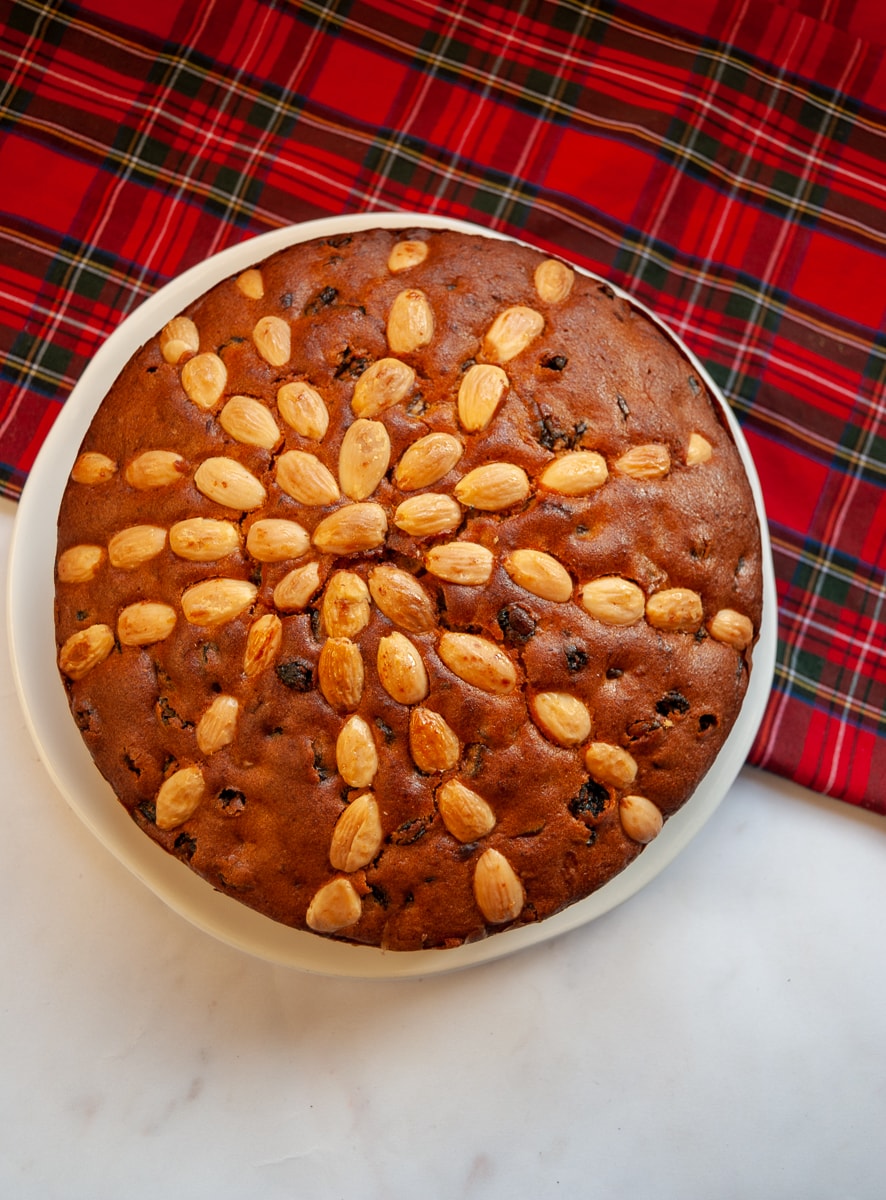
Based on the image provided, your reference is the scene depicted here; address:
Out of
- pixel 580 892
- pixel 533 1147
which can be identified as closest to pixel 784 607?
pixel 580 892

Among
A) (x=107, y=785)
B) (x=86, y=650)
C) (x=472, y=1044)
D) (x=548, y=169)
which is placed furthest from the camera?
(x=548, y=169)

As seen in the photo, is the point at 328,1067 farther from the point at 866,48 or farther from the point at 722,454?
the point at 866,48

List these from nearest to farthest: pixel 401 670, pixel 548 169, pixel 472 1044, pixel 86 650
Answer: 1. pixel 401 670
2. pixel 86 650
3. pixel 472 1044
4. pixel 548 169

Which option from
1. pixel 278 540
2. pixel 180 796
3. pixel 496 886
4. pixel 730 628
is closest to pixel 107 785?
pixel 180 796

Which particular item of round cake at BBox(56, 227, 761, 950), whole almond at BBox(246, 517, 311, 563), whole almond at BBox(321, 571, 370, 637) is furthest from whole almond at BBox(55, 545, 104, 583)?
whole almond at BBox(321, 571, 370, 637)

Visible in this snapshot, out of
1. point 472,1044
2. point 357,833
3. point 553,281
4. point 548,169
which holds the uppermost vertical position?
point 548,169

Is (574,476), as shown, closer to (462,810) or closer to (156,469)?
(462,810)

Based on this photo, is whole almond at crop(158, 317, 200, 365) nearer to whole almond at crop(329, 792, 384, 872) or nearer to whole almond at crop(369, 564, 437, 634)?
whole almond at crop(369, 564, 437, 634)
